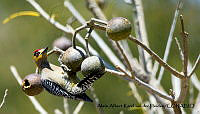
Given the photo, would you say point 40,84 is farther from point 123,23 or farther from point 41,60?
point 123,23

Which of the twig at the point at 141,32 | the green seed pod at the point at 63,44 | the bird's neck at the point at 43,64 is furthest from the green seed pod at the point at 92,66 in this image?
the twig at the point at 141,32

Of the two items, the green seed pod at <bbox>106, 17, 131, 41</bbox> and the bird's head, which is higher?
the bird's head

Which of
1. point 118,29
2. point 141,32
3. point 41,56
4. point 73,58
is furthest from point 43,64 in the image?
point 141,32

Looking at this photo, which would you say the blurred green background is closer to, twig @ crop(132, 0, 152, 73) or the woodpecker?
twig @ crop(132, 0, 152, 73)

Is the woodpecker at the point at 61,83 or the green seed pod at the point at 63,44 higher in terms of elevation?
the green seed pod at the point at 63,44

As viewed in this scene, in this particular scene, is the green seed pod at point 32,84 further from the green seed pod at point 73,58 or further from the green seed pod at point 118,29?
the green seed pod at point 118,29

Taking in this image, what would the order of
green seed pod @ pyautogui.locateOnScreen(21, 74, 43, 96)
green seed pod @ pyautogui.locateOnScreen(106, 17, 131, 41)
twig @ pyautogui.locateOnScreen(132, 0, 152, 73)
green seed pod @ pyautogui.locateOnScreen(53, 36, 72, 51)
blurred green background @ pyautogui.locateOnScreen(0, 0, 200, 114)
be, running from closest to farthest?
green seed pod @ pyautogui.locateOnScreen(106, 17, 131, 41) → green seed pod @ pyautogui.locateOnScreen(21, 74, 43, 96) → green seed pod @ pyautogui.locateOnScreen(53, 36, 72, 51) → twig @ pyautogui.locateOnScreen(132, 0, 152, 73) → blurred green background @ pyautogui.locateOnScreen(0, 0, 200, 114)

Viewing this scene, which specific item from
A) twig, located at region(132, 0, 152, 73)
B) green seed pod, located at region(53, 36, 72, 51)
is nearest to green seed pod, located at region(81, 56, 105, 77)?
green seed pod, located at region(53, 36, 72, 51)

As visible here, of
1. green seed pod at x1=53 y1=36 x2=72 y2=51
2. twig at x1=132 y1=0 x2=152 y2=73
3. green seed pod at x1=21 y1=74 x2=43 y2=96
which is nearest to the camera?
green seed pod at x1=21 y1=74 x2=43 y2=96
